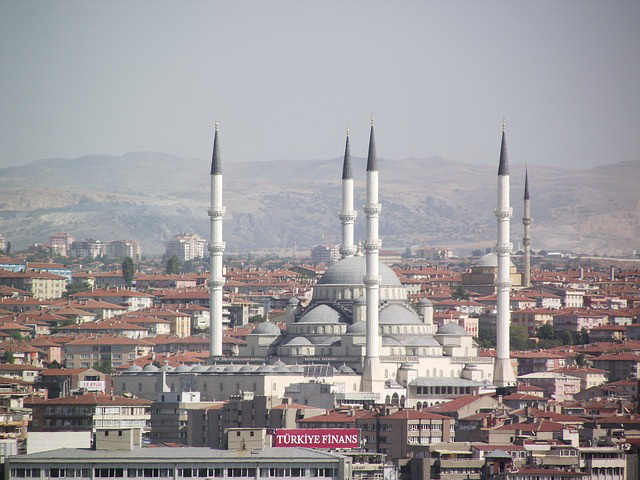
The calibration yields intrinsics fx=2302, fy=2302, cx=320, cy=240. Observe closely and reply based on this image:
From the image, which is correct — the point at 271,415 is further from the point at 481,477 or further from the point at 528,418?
the point at 481,477

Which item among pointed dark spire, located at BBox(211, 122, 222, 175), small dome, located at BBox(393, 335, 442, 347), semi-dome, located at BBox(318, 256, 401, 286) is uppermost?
pointed dark spire, located at BBox(211, 122, 222, 175)

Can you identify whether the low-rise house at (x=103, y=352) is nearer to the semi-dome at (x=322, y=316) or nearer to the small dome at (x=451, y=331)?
the semi-dome at (x=322, y=316)

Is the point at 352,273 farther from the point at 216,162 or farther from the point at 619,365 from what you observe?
the point at 619,365

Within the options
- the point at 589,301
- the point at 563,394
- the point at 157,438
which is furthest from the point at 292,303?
the point at 589,301

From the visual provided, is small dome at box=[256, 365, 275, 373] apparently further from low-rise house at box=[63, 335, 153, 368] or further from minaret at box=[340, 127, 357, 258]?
low-rise house at box=[63, 335, 153, 368]

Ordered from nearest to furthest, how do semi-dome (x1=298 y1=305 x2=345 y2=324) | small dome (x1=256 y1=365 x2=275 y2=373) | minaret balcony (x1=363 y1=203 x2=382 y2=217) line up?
small dome (x1=256 y1=365 x2=275 y2=373) < minaret balcony (x1=363 y1=203 x2=382 y2=217) < semi-dome (x1=298 y1=305 x2=345 y2=324)

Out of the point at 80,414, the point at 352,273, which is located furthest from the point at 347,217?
the point at 80,414

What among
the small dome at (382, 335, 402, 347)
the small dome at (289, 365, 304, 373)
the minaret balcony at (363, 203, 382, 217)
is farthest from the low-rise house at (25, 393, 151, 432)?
the minaret balcony at (363, 203, 382, 217)

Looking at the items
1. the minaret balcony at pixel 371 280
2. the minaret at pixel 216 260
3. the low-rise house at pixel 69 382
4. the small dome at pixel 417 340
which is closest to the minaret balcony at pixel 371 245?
the minaret balcony at pixel 371 280
